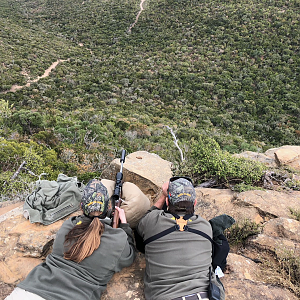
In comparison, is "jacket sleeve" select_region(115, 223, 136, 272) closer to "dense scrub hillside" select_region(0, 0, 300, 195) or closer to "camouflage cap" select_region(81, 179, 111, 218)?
"camouflage cap" select_region(81, 179, 111, 218)

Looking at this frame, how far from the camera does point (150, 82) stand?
91.4 feet

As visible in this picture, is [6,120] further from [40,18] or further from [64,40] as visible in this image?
[40,18]

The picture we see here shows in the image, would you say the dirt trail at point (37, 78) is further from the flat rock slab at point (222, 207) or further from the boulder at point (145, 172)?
the flat rock slab at point (222, 207)

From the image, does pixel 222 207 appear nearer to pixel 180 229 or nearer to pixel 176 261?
pixel 180 229

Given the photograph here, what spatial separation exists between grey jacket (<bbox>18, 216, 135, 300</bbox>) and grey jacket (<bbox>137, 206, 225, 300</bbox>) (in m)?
0.31

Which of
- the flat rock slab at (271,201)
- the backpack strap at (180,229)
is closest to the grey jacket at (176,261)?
the backpack strap at (180,229)

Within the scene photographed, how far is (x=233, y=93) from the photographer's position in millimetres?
24219

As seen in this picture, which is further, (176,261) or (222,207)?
(222,207)

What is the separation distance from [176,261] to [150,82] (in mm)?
27709

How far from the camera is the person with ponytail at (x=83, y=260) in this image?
68.7 inches

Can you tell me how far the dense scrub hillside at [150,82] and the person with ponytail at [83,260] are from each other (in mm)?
4890

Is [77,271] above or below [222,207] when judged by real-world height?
above

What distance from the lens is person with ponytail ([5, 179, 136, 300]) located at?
5.73 ft

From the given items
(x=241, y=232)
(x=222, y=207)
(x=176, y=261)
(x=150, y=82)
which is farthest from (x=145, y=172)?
(x=150, y=82)
